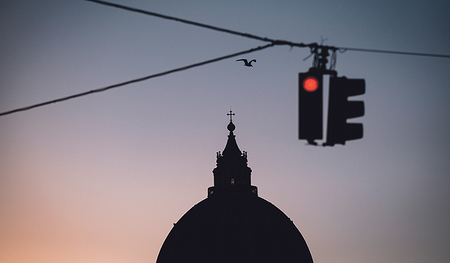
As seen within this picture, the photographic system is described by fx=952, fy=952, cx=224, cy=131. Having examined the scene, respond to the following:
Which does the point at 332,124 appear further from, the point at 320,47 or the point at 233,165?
the point at 233,165

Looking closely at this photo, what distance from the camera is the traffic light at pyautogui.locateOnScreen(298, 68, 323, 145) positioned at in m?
18.0

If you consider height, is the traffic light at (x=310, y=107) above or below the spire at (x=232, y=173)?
below

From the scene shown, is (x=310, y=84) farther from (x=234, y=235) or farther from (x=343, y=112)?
(x=234, y=235)

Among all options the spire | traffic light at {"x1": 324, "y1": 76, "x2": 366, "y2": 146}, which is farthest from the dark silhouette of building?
traffic light at {"x1": 324, "y1": 76, "x2": 366, "y2": 146}

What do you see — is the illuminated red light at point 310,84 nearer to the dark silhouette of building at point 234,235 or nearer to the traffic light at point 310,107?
the traffic light at point 310,107

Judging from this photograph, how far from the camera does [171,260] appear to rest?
349 feet

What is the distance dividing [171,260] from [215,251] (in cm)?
533

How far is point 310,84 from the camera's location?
18.1 metres

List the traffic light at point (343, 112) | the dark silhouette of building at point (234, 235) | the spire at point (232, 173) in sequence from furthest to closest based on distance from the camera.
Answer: the spire at point (232, 173) < the dark silhouette of building at point (234, 235) < the traffic light at point (343, 112)

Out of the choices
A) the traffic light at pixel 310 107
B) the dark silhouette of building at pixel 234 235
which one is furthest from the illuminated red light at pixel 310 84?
the dark silhouette of building at pixel 234 235

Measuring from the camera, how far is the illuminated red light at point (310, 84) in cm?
1805

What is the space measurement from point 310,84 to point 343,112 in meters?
0.83

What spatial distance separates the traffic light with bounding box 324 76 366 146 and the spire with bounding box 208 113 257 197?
95300 millimetres

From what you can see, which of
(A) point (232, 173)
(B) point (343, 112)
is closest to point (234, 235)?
(A) point (232, 173)
